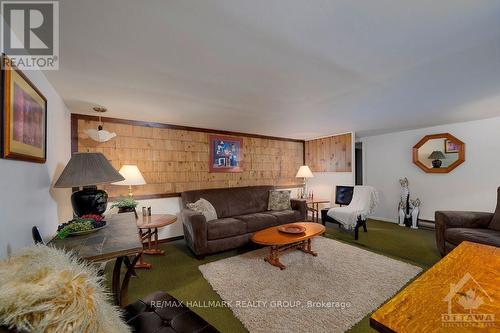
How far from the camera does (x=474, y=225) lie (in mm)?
2697

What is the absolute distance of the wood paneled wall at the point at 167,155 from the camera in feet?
10.7

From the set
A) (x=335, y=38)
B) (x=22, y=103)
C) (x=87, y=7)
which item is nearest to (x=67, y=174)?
(x=22, y=103)

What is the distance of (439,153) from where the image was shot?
414 centimetres

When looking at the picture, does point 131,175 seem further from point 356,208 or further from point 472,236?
point 472,236

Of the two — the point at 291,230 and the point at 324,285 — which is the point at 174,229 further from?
the point at 324,285

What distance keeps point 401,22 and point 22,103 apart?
94.7 inches

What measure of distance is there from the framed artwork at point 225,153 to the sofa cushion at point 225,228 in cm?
142

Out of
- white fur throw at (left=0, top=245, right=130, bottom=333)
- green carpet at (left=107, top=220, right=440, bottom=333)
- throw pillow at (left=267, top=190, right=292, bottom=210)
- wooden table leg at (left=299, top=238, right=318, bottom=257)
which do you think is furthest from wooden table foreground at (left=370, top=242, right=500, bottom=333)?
throw pillow at (left=267, top=190, right=292, bottom=210)

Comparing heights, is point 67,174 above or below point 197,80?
below

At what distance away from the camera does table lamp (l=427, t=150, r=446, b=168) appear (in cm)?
413

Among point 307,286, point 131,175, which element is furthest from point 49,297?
point 131,175

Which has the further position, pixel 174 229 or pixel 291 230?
pixel 174 229

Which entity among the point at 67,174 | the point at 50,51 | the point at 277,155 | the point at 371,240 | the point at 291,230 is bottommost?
the point at 371,240

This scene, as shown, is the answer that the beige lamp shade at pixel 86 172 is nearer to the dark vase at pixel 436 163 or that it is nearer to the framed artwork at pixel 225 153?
the framed artwork at pixel 225 153
